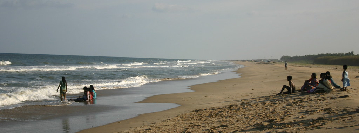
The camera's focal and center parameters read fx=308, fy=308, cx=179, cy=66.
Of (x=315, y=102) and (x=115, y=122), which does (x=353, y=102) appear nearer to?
(x=315, y=102)

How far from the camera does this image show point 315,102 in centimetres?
938

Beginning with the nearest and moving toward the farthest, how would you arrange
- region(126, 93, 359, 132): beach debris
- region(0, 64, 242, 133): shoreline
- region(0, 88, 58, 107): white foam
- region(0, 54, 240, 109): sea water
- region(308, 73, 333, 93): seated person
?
region(126, 93, 359, 132): beach debris → region(0, 64, 242, 133): shoreline → region(308, 73, 333, 93): seated person → region(0, 88, 58, 107): white foam → region(0, 54, 240, 109): sea water

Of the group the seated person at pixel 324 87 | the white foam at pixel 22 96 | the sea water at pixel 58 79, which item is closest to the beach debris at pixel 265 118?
the seated person at pixel 324 87

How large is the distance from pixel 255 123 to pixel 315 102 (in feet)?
10.4

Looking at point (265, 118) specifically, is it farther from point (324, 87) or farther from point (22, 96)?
point (22, 96)

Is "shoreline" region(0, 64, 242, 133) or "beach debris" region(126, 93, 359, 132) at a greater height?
"beach debris" region(126, 93, 359, 132)

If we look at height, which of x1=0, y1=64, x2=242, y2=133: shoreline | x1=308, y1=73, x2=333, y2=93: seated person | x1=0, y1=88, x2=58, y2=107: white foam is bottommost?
x1=0, y1=64, x2=242, y2=133: shoreline

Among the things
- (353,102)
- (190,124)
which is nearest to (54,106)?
(190,124)

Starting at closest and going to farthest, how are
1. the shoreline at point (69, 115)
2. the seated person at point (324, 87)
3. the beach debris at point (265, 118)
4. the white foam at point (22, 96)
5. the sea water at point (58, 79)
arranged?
the beach debris at point (265, 118) → the shoreline at point (69, 115) → the seated person at point (324, 87) → the white foam at point (22, 96) → the sea water at point (58, 79)

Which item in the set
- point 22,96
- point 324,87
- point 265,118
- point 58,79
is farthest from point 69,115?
point 58,79

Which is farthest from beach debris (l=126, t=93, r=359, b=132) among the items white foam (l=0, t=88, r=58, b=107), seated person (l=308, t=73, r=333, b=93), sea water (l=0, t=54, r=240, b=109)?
white foam (l=0, t=88, r=58, b=107)

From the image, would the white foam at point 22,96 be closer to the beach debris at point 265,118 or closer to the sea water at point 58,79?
the sea water at point 58,79

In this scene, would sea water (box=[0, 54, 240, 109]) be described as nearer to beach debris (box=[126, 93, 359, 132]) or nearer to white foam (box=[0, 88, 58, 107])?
white foam (box=[0, 88, 58, 107])

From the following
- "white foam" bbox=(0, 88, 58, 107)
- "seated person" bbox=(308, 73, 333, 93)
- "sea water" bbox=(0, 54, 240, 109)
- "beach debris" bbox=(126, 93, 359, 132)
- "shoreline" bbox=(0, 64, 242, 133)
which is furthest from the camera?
"sea water" bbox=(0, 54, 240, 109)
